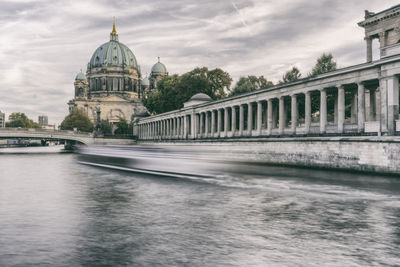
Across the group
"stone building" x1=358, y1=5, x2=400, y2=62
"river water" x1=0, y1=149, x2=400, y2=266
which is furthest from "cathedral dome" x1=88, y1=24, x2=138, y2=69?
"river water" x1=0, y1=149, x2=400, y2=266

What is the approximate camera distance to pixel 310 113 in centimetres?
3656

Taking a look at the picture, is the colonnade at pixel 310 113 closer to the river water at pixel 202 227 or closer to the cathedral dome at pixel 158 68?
the river water at pixel 202 227

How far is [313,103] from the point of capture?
5166 cm

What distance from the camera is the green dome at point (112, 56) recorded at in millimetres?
176500

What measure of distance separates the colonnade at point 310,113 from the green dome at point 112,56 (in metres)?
104

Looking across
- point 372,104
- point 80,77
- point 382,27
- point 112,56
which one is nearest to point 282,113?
point 372,104

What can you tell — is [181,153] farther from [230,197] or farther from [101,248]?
[101,248]

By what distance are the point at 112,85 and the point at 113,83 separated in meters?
1.07

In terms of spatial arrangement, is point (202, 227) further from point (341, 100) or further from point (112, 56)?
point (112, 56)

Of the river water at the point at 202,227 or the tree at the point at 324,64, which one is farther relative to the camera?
the tree at the point at 324,64

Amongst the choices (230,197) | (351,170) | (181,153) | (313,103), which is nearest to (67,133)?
(313,103)

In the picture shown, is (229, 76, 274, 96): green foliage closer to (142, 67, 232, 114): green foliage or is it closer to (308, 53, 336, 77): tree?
(142, 67, 232, 114): green foliage

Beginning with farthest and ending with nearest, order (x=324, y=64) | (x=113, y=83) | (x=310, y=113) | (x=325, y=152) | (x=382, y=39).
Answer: (x=113, y=83) → (x=324, y=64) → (x=382, y=39) → (x=310, y=113) → (x=325, y=152)

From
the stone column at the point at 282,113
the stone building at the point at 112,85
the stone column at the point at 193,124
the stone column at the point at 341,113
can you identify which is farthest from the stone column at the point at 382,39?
the stone building at the point at 112,85
